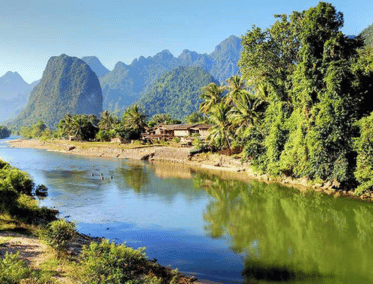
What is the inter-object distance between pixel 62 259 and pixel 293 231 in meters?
14.3

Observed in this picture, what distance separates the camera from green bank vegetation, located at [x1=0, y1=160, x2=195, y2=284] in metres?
8.81

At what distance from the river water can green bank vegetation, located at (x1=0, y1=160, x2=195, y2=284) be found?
3.16 m

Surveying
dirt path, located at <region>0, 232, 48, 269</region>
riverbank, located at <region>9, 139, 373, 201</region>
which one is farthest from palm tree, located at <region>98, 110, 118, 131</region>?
dirt path, located at <region>0, 232, 48, 269</region>

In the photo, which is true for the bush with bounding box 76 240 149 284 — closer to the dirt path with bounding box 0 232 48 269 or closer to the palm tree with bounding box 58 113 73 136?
the dirt path with bounding box 0 232 48 269

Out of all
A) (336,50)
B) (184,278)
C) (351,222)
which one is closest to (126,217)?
(184,278)

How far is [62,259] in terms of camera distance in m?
11.9

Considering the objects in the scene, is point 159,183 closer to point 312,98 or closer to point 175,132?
point 312,98

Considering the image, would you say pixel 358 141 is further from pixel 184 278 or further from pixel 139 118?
pixel 139 118

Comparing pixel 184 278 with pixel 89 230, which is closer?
pixel 184 278

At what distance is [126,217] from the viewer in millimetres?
23016

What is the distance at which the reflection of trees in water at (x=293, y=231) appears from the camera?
1474 cm

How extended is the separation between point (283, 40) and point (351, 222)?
22311mm

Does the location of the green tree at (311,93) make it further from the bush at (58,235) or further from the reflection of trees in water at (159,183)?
the bush at (58,235)

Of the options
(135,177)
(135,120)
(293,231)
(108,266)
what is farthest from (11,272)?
(135,120)
